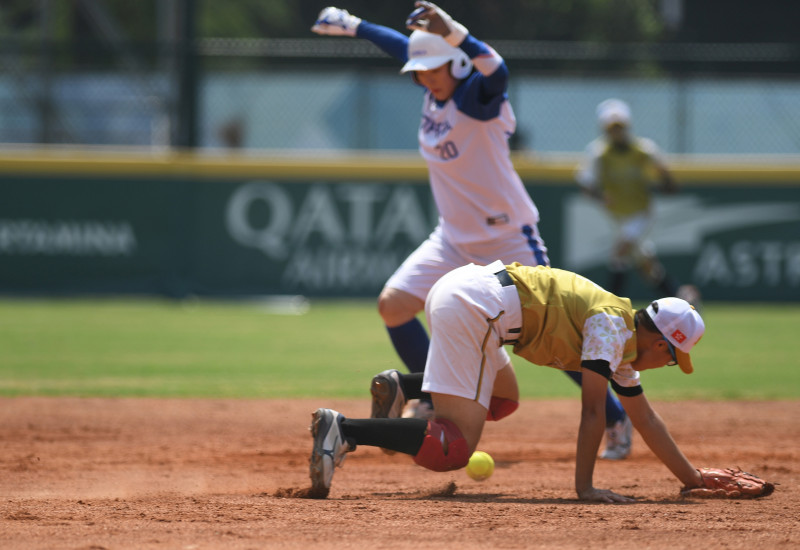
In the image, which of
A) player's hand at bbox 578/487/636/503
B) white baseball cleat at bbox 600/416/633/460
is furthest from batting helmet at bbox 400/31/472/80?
player's hand at bbox 578/487/636/503

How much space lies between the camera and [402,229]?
14.0m

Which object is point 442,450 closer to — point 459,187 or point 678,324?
point 678,324

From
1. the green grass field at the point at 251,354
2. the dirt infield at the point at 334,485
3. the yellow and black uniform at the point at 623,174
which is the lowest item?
the green grass field at the point at 251,354

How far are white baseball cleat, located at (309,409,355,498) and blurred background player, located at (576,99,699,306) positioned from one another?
28.1 feet

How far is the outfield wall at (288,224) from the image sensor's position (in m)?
13.9

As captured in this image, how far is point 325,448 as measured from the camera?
4562mm

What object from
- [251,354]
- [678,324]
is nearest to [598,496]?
[678,324]

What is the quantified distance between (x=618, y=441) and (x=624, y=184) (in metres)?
7.51

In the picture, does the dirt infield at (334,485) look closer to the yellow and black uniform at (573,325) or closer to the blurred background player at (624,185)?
the yellow and black uniform at (573,325)

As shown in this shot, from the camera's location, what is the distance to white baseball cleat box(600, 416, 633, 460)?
5.84 meters

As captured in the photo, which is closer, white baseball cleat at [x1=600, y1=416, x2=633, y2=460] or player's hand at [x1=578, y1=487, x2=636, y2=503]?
player's hand at [x1=578, y1=487, x2=636, y2=503]

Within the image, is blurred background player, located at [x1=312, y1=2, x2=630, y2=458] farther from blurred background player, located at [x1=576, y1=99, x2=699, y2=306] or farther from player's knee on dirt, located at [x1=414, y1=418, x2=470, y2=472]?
blurred background player, located at [x1=576, y1=99, x2=699, y2=306]

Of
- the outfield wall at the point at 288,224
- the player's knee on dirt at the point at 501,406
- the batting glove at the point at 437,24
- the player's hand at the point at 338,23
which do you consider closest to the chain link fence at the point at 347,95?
the outfield wall at the point at 288,224

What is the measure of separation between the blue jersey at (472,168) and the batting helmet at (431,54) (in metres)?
0.14
